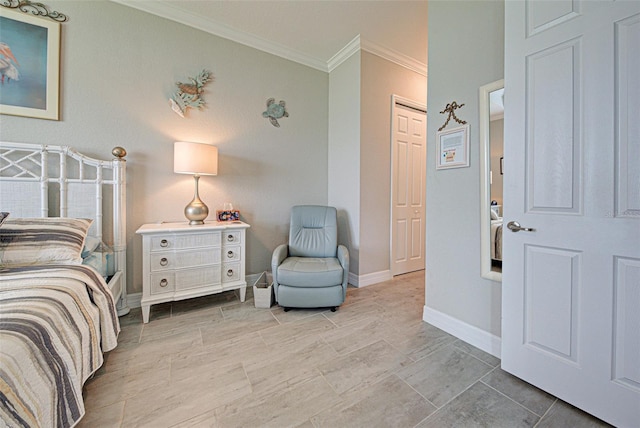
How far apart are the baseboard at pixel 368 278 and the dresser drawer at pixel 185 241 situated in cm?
159

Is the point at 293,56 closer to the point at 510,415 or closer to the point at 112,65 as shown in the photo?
the point at 112,65

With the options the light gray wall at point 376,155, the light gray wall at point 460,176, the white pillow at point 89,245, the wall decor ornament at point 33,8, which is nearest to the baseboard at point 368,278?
the light gray wall at point 376,155

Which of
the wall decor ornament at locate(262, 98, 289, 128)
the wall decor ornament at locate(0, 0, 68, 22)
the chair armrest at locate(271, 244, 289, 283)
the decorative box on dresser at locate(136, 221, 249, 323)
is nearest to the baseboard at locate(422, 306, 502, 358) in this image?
the chair armrest at locate(271, 244, 289, 283)

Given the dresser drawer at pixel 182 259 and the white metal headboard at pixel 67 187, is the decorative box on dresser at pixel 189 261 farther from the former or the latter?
the white metal headboard at pixel 67 187

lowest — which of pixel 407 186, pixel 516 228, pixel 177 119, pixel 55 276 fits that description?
pixel 55 276

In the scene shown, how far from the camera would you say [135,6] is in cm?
214

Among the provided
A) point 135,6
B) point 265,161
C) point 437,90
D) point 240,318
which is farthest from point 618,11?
point 135,6

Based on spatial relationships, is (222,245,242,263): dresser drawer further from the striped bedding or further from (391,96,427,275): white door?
(391,96,427,275): white door

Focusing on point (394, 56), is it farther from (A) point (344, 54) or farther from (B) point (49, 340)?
(B) point (49, 340)

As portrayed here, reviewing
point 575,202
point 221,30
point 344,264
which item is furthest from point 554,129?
point 221,30

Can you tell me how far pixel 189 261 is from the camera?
2.06 metres

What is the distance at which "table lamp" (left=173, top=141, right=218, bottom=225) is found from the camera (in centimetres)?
209

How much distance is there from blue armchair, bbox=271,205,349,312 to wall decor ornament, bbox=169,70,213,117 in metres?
1.70

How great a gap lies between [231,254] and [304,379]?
1299 millimetres
